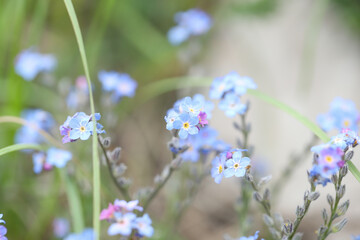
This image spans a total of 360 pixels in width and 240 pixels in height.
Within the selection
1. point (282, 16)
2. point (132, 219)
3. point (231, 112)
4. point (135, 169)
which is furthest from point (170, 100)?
point (132, 219)

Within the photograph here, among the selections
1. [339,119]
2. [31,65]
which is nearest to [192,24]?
[31,65]

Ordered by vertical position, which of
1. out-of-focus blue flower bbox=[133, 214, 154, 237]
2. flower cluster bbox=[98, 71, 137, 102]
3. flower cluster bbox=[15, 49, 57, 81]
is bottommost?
out-of-focus blue flower bbox=[133, 214, 154, 237]

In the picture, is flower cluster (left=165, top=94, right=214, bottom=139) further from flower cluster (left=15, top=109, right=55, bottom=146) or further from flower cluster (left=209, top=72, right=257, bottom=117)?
Result: flower cluster (left=15, top=109, right=55, bottom=146)

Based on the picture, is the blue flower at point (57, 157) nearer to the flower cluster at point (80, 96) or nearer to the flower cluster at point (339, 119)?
the flower cluster at point (80, 96)

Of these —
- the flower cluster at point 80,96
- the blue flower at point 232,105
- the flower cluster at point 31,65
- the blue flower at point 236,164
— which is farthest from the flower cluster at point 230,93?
the flower cluster at point 31,65

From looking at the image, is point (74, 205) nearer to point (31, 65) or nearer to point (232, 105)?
point (232, 105)

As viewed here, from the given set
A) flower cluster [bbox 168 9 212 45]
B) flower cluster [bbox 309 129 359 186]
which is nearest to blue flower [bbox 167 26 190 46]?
flower cluster [bbox 168 9 212 45]
